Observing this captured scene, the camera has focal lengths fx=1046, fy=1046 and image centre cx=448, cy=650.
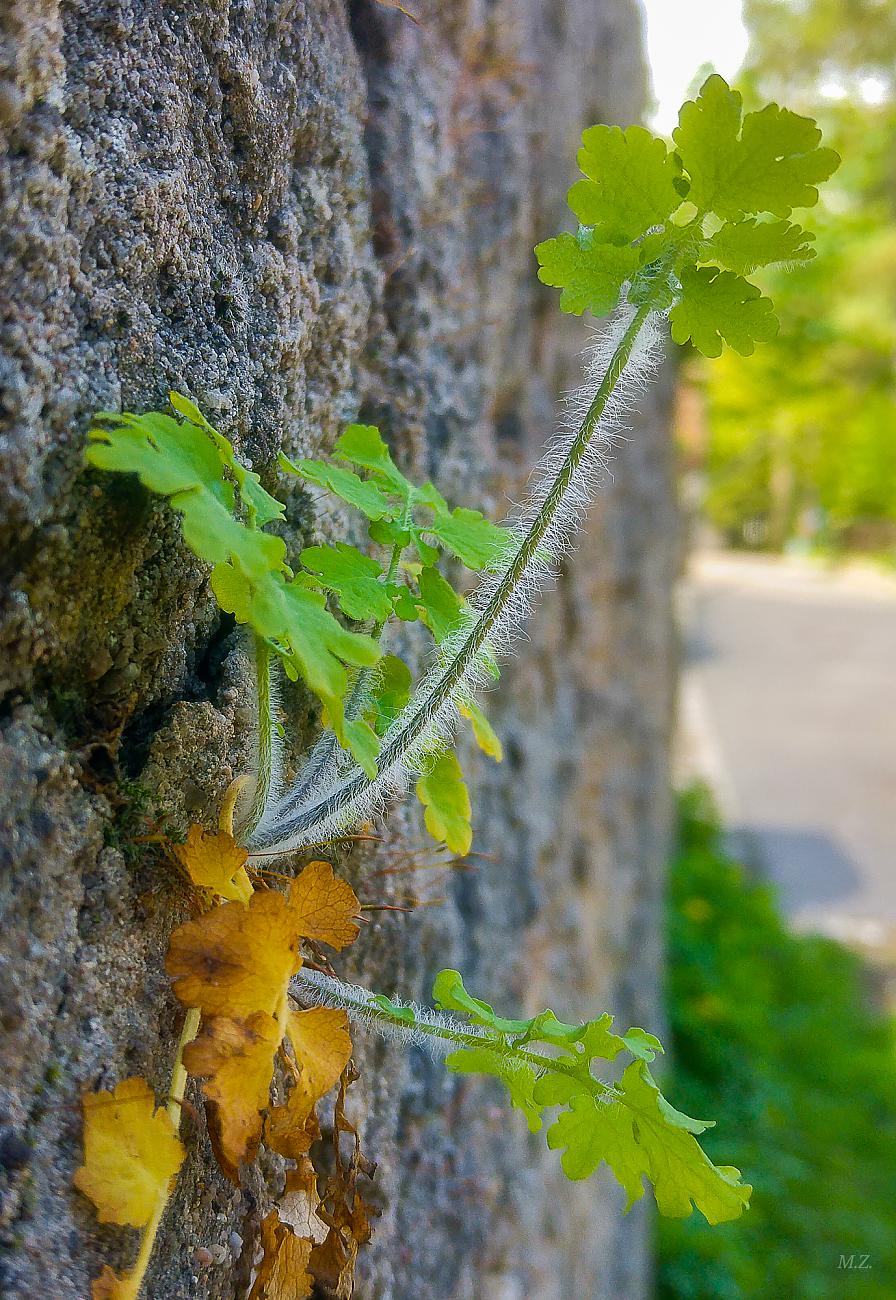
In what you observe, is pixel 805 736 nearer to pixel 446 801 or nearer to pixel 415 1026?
pixel 446 801

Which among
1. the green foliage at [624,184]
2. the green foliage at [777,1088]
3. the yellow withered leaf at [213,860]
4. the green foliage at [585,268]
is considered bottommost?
the green foliage at [777,1088]

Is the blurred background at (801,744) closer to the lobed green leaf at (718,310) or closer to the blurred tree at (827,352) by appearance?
the blurred tree at (827,352)

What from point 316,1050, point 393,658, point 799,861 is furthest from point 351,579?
point 799,861

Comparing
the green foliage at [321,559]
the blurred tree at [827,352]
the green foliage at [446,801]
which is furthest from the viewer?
the blurred tree at [827,352]

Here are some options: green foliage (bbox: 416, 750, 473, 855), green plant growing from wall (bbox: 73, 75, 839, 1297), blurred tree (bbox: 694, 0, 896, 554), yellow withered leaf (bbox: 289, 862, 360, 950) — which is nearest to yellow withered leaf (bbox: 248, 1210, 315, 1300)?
green plant growing from wall (bbox: 73, 75, 839, 1297)

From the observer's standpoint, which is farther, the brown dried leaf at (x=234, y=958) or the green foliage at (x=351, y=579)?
the green foliage at (x=351, y=579)

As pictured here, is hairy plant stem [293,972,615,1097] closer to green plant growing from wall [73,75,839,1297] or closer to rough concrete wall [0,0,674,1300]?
green plant growing from wall [73,75,839,1297]

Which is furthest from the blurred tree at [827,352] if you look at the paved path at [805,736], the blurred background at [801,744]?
the paved path at [805,736]

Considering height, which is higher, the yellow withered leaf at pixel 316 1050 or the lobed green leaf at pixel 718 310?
the lobed green leaf at pixel 718 310

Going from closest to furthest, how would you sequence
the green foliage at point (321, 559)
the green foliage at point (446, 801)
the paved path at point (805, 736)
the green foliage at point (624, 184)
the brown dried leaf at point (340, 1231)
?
1. the green foliage at point (321, 559)
2. the green foliage at point (624, 184)
3. the brown dried leaf at point (340, 1231)
4. the green foliage at point (446, 801)
5. the paved path at point (805, 736)
